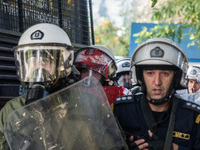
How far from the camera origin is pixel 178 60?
123 inches

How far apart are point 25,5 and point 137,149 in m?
2.62

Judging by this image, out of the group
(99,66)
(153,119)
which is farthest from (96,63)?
(153,119)

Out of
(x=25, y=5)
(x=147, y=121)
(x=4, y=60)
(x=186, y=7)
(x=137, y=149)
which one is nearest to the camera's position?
(x=137, y=149)

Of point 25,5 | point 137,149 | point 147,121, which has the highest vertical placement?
point 25,5

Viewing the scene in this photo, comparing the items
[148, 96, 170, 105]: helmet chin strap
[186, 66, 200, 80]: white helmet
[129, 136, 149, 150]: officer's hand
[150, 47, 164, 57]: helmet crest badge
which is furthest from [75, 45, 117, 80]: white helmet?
[186, 66, 200, 80]: white helmet

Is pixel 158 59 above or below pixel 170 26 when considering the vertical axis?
below

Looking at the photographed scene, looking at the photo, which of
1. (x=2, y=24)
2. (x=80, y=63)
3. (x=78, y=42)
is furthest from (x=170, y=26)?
(x=2, y=24)

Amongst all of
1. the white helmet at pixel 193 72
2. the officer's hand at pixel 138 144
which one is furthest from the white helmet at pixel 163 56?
the white helmet at pixel 193 72

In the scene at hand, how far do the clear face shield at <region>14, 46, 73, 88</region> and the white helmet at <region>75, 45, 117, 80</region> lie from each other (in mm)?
1246

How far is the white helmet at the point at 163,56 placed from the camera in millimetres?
3092

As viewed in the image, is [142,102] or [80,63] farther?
[80,63]

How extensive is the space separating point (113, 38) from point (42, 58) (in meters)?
30.4

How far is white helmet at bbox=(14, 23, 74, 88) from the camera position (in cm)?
295

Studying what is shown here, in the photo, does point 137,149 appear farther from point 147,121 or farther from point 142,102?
point 142,102
